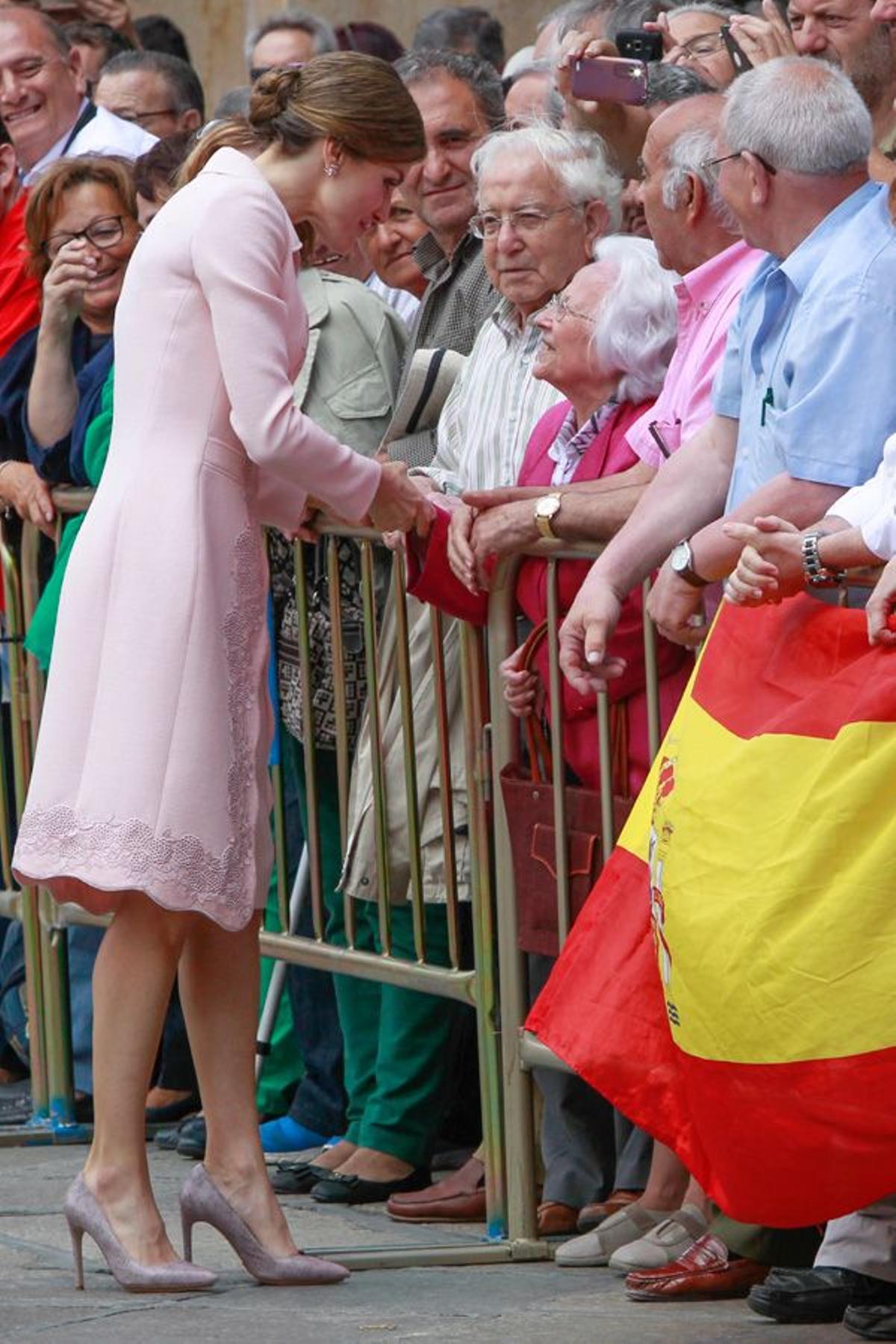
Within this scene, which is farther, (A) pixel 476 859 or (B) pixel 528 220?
(B) pixel 528 220

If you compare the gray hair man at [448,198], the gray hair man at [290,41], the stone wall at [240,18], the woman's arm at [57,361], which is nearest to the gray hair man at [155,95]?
the gray hair man at [290,41]

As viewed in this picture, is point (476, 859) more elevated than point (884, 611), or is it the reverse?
point (884, 611)

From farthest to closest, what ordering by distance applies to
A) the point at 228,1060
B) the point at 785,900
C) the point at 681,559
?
the point at 228,1060, the point at 681,559, the point at 785,900

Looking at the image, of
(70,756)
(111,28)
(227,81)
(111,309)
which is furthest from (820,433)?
(227,81)

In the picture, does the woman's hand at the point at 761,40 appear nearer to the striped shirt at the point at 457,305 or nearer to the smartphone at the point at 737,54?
the smartphone at the point at 737,54

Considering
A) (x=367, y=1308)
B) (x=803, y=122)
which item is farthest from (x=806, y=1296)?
(x=803, y=122)

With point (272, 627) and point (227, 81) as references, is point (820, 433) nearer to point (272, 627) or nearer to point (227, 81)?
point (272, 627)

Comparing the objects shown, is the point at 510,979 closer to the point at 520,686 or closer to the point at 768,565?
the point at 520,686

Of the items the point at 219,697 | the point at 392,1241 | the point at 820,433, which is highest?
the point at 820,433

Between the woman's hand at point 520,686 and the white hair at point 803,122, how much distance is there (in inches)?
42.6

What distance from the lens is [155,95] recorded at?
8953 mm

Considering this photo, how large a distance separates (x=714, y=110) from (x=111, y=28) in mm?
5655

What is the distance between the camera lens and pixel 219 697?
16.2ft

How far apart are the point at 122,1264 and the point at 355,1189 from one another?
1.06 meters
